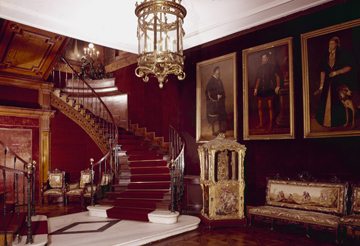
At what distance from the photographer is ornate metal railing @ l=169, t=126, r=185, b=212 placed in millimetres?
5129

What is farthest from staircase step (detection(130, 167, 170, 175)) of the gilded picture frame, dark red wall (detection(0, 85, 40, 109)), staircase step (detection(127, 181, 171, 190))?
dark red wall (detection(0, 85, 40, 109))

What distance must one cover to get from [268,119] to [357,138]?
1397mm

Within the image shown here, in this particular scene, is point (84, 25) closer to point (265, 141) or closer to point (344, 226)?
point (265, 141)

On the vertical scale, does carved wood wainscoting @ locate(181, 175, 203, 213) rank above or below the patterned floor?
above

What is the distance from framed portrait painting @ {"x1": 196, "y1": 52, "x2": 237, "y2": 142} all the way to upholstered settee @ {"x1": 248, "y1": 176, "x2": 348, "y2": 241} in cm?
133

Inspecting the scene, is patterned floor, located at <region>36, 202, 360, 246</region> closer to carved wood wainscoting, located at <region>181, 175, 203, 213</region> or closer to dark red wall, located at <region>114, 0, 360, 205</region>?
dark red wall, located at <region>114, 0, 360, 205</region>

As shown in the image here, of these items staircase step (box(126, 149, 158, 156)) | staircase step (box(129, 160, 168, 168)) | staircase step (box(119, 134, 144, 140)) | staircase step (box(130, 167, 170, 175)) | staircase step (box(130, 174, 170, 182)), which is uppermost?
staircase step (box(119, 134, 144, 140))

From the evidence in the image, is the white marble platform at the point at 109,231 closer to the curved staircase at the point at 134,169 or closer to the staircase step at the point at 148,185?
the curved staircase at the point at 134,169

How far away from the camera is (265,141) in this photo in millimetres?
5281

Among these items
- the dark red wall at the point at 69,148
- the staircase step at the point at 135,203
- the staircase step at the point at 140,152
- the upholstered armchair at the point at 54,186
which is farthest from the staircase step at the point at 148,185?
the dark red wall at the point at 69,148

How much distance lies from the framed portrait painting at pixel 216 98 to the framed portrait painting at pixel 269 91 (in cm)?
30

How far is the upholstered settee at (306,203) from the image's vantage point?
4062 millimetres

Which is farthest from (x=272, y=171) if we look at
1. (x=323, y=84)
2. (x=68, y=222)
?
(x=68, y=222)

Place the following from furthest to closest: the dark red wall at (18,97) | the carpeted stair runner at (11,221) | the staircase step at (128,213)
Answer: the dark red wall at (18,97) < the staircase step at (128,213) < the carpeted stair runner at (11,221)
